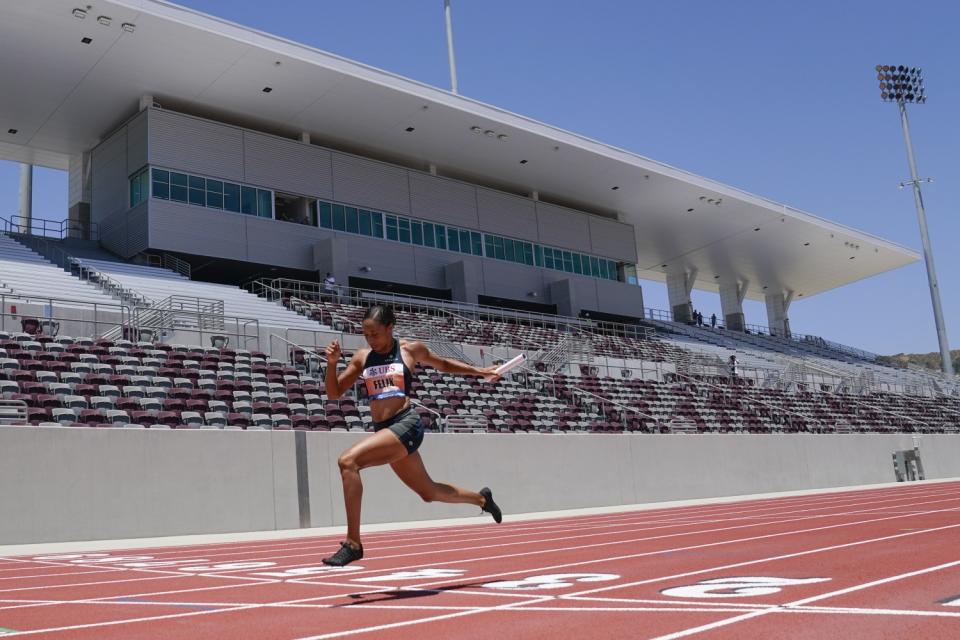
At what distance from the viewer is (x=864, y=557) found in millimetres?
6410

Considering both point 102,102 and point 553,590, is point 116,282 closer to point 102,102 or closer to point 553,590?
point 102,102

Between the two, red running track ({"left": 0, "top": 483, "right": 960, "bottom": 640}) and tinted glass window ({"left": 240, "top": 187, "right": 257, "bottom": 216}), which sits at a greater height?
tinted glass window ({"left": 240, "top": 187, "right": 257, "bottom": 216})

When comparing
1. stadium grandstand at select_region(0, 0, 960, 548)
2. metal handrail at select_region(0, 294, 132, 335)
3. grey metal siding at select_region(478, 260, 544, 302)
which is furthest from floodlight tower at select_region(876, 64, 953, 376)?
metal handrail at select_region(0, 294, 132, 335)

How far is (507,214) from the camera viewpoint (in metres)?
42.2

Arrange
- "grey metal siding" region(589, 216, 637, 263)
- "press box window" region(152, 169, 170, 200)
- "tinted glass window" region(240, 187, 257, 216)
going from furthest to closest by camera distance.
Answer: "grey metal siding" region(589, 216, 637, 263) < "tinted glass window" region(240, 187, 257, 216) < "press box window" region(152, 169, 170, 200)

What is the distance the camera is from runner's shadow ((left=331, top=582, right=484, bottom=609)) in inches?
201

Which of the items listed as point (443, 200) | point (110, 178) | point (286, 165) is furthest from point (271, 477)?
point (443, 200)

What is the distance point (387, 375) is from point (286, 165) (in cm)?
3031

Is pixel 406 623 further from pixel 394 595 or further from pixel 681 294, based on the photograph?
pixel 681 294

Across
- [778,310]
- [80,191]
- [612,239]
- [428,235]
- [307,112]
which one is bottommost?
[778,310]

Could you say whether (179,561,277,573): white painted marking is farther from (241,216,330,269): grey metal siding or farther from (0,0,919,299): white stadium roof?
(241,216,330,269): grey metal siding

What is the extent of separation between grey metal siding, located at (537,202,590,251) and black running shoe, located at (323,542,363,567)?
125 feet

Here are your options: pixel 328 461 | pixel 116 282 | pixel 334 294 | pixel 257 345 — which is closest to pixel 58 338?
pixel 257 345

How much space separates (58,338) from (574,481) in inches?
423
